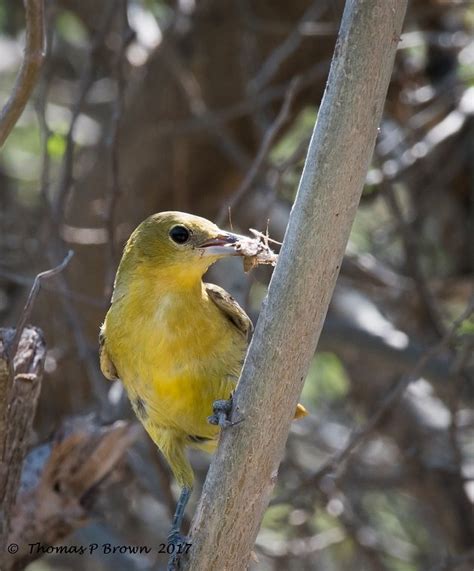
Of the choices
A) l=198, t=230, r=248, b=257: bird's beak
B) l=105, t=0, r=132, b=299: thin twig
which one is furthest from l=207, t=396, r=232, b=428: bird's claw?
l=105, t=0, r=132, b=299: thin twig

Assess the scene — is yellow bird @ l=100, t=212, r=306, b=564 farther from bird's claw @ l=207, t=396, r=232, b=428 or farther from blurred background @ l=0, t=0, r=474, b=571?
blurred background @ l=0, t=0, r=474, b=571

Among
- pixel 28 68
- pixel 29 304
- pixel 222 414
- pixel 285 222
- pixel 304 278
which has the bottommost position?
pixel 285 222

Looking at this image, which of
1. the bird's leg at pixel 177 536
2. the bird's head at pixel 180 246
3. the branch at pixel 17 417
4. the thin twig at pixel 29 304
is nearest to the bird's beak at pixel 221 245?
the bird's head at pixel 180 246

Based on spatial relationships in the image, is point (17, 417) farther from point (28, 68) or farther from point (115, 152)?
point (115, 152)

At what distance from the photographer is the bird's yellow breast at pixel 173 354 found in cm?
384

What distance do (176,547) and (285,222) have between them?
3.17 m

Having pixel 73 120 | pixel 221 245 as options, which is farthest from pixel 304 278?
pixel 73 120

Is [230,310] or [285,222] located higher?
[230,310]

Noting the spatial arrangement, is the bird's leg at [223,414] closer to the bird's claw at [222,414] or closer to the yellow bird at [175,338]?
the bird's claw at [222,414]

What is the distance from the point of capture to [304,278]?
276 cm

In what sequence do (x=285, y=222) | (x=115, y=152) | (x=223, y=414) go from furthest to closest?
1. (x=285, y=222)
2. (x=115, y=152)
3. (x=223, y=414)

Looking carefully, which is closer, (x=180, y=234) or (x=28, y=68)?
(x=28, y=68)

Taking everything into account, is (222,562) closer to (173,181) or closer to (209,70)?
(173,181)

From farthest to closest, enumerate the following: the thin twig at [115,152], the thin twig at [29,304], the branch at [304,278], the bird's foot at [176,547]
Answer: the thin twig at [115,152], the bird's foot at [176,547], the thin twig at [29,304], the branch at [304,278]
